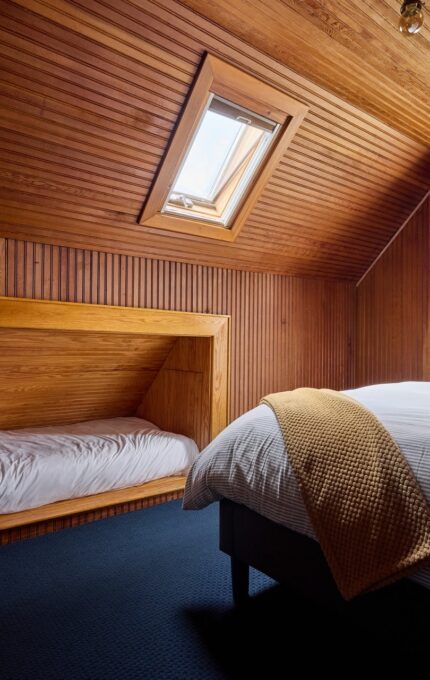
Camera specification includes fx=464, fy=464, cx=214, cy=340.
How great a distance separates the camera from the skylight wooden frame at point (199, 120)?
2.36 m

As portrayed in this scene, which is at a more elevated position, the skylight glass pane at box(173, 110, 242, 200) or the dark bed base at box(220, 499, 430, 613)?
the skylight glass pane at box(173, 110, 242, 200)

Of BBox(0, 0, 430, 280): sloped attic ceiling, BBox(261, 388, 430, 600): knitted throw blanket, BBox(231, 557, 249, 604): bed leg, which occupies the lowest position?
BBox(231, 557, 249, 604): bed leg

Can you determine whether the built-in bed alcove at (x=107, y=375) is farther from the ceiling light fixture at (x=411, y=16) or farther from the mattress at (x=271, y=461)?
the ceiling light fixture at (x=411, y=16)

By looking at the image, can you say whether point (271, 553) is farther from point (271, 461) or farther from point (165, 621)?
point (165, 621)

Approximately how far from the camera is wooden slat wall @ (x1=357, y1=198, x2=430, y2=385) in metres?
4.07

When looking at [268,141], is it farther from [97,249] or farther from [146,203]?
[97,249]

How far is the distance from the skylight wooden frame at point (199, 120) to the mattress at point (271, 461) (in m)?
1.49

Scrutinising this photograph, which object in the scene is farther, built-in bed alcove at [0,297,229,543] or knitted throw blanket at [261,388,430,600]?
built-in bed alcove at [0,297,229,543]

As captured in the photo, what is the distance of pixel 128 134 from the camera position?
234cm

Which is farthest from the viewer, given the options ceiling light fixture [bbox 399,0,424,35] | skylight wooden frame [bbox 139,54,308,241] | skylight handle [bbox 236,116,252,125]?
skylight handle [bbox 236,116,252,125]

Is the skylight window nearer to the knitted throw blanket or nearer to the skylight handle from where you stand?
the skylight handle

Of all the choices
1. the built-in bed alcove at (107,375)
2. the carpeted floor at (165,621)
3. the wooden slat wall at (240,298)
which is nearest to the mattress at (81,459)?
the built-in bed alcove at (107,375)

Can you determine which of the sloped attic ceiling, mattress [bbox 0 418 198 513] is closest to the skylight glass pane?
the sloped attic ceiling

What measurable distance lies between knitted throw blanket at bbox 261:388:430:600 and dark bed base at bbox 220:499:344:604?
178mm
